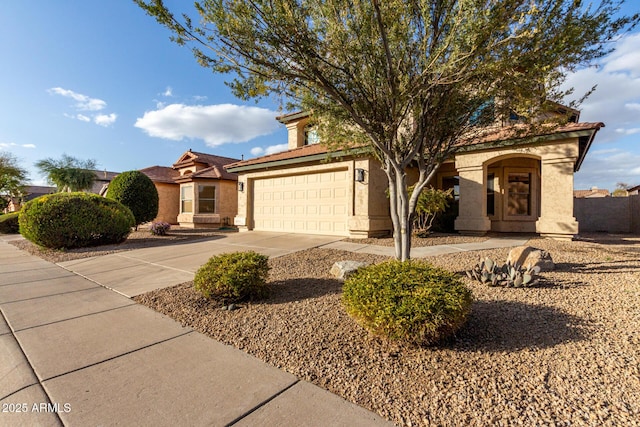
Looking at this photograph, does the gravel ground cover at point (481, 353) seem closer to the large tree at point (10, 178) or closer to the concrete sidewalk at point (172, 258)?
the concrete sidewalk at point (172, 258)

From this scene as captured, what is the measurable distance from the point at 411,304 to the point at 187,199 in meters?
17.9

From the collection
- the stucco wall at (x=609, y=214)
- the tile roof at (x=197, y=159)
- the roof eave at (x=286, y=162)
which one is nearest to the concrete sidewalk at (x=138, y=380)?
the roof eave at (x=286, y=162)

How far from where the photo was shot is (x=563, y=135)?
8.99m

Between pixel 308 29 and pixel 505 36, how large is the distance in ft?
8.04

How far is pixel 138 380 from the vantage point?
2.41m

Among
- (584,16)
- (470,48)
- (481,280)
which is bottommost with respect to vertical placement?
(481,280)

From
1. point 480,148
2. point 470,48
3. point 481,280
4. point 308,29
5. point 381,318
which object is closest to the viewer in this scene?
point 381,318

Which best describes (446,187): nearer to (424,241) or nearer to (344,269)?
(424,241)

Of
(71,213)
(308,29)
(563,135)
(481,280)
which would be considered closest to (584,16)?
(308,29)

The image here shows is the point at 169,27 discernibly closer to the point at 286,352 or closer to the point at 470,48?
the point at 470,48

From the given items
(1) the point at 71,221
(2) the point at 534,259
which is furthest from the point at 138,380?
(1) the point at 71,221

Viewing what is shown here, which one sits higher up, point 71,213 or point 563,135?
point 563,135

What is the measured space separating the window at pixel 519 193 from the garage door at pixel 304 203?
7279 millimetres

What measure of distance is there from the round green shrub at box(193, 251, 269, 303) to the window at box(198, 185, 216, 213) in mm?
14121
